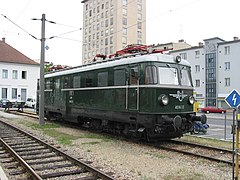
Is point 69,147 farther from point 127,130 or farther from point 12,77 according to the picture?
point 12,77

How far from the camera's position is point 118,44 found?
73250 millimetres

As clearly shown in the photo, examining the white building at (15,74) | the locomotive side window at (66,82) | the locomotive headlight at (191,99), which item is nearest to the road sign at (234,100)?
the locomotive headlight at (191,99)

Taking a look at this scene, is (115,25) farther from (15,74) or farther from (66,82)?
(66,82)

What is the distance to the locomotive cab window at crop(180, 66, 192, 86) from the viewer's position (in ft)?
35.0

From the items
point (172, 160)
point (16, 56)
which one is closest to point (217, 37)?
point (16, 56)

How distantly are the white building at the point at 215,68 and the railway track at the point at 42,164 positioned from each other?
41416 millimetres

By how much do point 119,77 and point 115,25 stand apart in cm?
6400

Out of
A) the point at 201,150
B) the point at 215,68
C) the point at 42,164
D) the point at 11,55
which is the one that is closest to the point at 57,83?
the point at 42,164

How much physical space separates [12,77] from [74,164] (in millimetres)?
48958

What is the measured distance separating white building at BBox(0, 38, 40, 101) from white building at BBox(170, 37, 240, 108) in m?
28.6

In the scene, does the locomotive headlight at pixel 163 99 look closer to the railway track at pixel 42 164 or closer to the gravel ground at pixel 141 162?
the gravel ground at pixel 141 162

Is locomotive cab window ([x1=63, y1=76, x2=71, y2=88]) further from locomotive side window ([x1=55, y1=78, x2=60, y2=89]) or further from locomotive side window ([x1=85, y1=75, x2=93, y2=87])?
locomotive side window ([x1=85, y1=75, x2=93, y2=87])

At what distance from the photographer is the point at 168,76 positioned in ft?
33.6

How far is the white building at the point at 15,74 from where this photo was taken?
2041 inches
